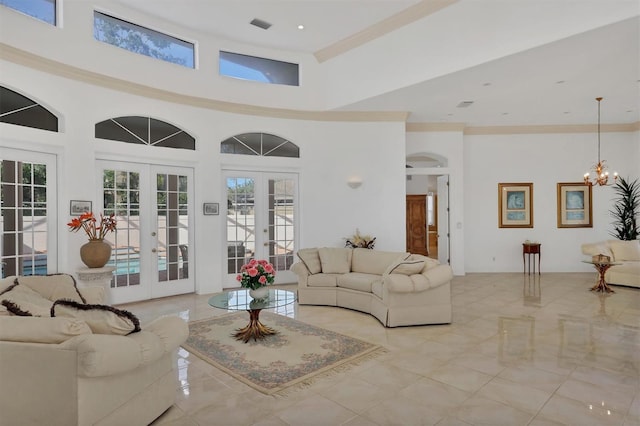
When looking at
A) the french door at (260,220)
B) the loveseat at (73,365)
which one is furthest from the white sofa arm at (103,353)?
the french door at (260,220)

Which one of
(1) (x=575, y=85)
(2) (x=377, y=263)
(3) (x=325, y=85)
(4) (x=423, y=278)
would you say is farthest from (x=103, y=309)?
(1) (x=575, y=85)

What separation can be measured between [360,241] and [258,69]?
3.74m

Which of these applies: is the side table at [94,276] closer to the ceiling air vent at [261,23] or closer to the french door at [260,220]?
the french door at [260,220]

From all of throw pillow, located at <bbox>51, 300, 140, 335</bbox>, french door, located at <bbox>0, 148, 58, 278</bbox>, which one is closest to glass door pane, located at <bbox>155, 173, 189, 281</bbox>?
french door, located at <bbox>0, 148, 58, 278</bbox>

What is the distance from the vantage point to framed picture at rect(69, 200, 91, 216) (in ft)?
17.2

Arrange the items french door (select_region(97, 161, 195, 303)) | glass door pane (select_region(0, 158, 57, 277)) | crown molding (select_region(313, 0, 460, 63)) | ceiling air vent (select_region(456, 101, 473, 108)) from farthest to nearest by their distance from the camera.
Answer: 1. ceiling air vent (select_region(456, 101, 473, 108))
2. french door (select_region(97, 161, 195, 303))
3. crown molding (select_region(313, 0, 460, 63))
4. glass door pane (select_region(0, 158, 57, 277))

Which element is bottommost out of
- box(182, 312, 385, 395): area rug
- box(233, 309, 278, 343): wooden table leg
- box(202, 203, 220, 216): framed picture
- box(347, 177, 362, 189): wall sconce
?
box(182, 312, 385, 395): area rug

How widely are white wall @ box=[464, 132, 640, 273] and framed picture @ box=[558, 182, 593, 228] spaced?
0.37 ft

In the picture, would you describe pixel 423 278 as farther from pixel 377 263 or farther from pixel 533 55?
pixel 533 55

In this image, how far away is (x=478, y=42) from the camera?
16.3 feet

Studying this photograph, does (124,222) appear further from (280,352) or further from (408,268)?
(408,268)

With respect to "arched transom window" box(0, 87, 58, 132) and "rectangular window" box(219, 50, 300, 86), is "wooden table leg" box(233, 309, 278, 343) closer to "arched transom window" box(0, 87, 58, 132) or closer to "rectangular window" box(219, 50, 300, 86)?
"arched transom window" box(0, 87, 58, 132)

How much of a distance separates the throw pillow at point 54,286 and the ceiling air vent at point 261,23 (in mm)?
4471

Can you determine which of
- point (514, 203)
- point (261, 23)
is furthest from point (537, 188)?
point (261, 23)
